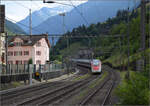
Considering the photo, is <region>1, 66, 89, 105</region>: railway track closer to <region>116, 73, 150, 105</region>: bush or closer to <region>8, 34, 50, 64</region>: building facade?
<region>116, 73, 150, 105</region>: bush

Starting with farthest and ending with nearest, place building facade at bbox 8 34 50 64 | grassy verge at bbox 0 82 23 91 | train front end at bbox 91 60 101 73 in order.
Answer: train front end at bbox 91 60 101 73, building facade at bbox 8 34 50 64, grassy verge at bbox 0 82 23 91

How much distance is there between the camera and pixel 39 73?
1609 inches

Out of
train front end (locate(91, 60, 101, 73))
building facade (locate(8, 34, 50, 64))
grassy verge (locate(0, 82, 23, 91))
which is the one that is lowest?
grassy verge (locate(0, 82, 23, 91))

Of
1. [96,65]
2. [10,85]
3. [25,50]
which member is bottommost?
[10,85]

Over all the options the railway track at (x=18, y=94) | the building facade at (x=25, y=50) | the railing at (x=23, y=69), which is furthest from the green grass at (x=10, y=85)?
the building facade at (x=25, y=50)

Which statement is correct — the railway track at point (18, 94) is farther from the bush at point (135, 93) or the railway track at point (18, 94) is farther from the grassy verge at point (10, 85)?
the bush at point (135, 93)

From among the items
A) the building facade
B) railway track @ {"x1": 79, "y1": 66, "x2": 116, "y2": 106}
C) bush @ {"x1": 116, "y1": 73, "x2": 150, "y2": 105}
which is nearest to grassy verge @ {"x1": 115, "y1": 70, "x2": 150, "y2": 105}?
bush @ {"x1": 116, "y1": 73, "x2": 150, "y2": 105}

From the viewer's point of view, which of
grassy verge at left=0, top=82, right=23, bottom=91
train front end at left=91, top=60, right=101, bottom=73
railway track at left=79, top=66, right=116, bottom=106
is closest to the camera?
railway track at left=79, top=66, right=116, bottom=106

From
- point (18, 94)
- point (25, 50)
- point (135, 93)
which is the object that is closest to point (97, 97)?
point (18, 94)

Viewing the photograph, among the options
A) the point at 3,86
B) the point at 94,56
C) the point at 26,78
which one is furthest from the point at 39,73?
the point at 94,56

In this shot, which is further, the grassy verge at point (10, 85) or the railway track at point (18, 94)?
the grassy verge at point (10, 85)

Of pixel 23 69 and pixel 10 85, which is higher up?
pixel 23 69

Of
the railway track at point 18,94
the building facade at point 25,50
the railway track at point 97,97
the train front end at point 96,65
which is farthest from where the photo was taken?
the train front end at point 96,65

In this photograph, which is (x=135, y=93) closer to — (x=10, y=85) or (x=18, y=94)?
(x=18, y=94)
